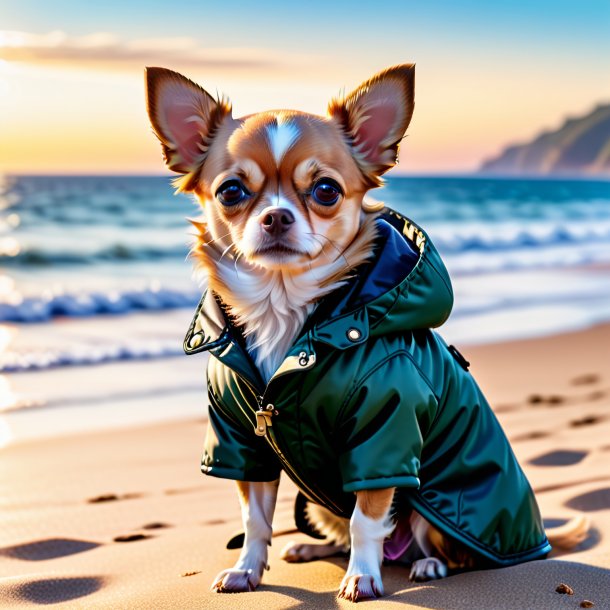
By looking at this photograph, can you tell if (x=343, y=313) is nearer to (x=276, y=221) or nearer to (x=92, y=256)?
(x=276, y=221)

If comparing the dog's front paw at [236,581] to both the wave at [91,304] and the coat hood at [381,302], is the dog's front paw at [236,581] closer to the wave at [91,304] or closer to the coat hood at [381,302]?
the coat hood at [381,302]

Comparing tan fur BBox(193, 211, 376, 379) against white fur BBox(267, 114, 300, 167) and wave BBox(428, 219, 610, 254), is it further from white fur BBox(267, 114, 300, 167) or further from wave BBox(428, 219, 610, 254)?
wave BBox(428, 219, 610, 254)

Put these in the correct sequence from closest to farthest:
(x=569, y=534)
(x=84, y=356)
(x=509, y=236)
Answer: (x=569, y=534) → (x=84, y=356) → (x=509, y=236)

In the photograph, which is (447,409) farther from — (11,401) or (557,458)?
(11,401)

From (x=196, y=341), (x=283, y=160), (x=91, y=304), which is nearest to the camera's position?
(x=283, y=160)

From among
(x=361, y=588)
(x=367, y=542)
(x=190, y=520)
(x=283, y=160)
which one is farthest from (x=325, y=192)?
(x=190, y=520)

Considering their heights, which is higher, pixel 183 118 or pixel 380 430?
pixel 183 118

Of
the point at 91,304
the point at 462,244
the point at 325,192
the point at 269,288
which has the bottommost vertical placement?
the point at 269,288

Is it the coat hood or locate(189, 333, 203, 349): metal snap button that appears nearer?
the coat hood

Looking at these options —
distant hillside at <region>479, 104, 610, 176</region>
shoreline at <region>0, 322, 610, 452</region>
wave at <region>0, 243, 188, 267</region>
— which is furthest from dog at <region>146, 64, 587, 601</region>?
distant hillside at <region>479, 104, 610, 176</region>
